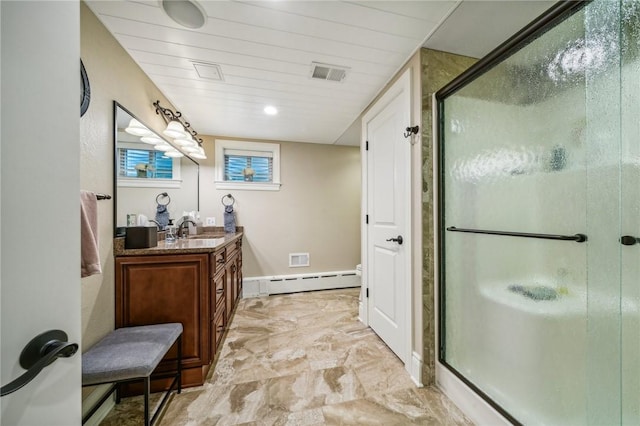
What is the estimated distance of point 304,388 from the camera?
1602 millimetres

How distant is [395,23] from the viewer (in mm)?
1418

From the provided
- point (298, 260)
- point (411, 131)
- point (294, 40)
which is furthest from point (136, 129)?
point (298, 260)

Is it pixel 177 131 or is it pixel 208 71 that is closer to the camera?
pixel 208 71

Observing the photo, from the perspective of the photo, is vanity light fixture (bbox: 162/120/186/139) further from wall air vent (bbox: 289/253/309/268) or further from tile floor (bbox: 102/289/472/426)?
wall air vent (bbox: 289/253/309/268)

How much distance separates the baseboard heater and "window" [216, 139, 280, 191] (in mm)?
1329

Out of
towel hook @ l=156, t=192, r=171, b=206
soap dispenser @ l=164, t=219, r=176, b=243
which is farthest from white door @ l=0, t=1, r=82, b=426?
towel hook @ l=156, t=192, r=171, b=206

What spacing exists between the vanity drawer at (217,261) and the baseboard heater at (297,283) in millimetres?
1397

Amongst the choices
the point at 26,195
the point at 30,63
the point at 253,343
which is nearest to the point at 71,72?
the point at 30,63

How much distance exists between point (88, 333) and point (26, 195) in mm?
1345

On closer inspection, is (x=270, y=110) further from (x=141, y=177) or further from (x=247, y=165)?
(x=141, y=177)

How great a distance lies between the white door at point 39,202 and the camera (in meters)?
0.39

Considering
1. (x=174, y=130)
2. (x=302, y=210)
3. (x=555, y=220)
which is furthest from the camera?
(x=302, y=210)

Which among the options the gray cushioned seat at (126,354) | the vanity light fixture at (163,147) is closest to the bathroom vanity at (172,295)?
the gray cushioned seat at (126,354)

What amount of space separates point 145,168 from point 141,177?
0.10 m
